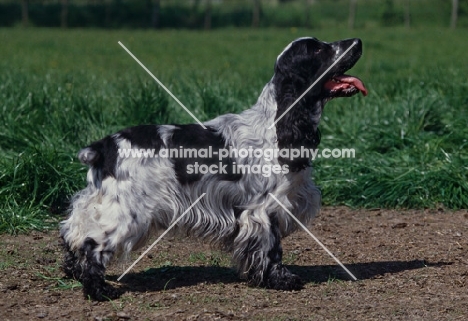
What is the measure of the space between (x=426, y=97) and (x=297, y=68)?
4545 mm

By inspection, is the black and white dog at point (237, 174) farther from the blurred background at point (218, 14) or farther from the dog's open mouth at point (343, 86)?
the blurred background at point (218, 14)

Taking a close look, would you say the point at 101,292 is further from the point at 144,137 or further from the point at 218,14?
the point at 218,14

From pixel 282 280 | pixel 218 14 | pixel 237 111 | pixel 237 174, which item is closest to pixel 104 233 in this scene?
pixel 237 174

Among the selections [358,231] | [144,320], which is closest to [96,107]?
[358,231]

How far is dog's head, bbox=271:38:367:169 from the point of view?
556 centimetres

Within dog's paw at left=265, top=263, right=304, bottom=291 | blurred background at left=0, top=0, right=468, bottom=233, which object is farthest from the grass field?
Answer: dog's paw at left=265, top=263, right=304, bottom=291

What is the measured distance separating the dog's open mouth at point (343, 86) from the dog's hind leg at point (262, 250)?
2.96 feet

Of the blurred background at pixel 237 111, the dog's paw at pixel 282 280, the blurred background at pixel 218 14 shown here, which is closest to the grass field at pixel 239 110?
the blurred background at pixel 237 111

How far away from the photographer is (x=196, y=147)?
553 centimetres

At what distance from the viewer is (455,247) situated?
21.7 ft

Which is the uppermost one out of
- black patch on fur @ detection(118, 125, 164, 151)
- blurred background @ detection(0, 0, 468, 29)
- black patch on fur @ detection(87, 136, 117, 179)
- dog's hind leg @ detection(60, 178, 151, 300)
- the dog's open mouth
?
the dog's open mouth

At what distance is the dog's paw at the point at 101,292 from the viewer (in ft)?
17.4

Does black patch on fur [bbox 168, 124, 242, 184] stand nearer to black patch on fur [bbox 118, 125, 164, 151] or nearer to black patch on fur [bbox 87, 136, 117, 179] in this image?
black patch on fur [bbox 118, 125, 164, 151]

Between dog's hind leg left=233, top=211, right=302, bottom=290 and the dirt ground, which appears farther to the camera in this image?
dog's hind leg left=233, top=211, right=302, bottom=290
